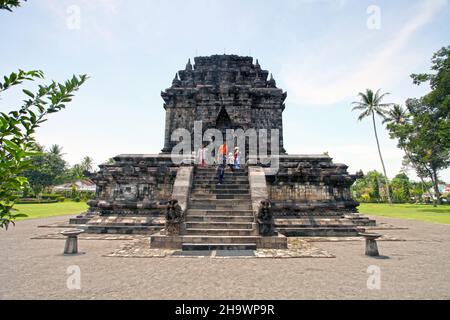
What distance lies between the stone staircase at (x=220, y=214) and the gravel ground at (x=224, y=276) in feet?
4.99

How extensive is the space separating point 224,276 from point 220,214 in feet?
15.2

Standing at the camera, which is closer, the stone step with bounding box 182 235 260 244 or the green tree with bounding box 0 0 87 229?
the green tree with bounding box 0 0 87 229

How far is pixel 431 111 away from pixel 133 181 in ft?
110

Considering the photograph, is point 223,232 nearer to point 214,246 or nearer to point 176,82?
point 214,246

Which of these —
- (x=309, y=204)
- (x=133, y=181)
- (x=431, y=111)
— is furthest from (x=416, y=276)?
(x=431, y=111)

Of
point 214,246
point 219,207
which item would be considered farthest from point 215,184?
point 214,246

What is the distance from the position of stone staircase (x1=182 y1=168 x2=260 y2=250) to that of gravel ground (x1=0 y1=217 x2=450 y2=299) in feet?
4.99

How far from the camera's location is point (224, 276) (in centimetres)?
542

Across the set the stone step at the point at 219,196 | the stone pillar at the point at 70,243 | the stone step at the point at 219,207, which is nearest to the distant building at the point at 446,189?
the stone step at the point at 219,196

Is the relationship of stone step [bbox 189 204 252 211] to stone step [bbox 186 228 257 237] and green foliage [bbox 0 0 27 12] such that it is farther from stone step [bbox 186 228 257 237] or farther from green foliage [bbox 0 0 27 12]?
green foliage [bbox 0 0 27 12]

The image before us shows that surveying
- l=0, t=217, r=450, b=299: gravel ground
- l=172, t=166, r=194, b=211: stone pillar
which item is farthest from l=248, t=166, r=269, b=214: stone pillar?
l=0, t=217, r=450, b=299: gravel ground

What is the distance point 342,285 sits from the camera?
4898 millimetres

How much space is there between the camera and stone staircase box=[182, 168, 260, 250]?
8.35 m

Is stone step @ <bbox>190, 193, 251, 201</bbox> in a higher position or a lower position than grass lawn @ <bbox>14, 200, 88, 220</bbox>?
higher
